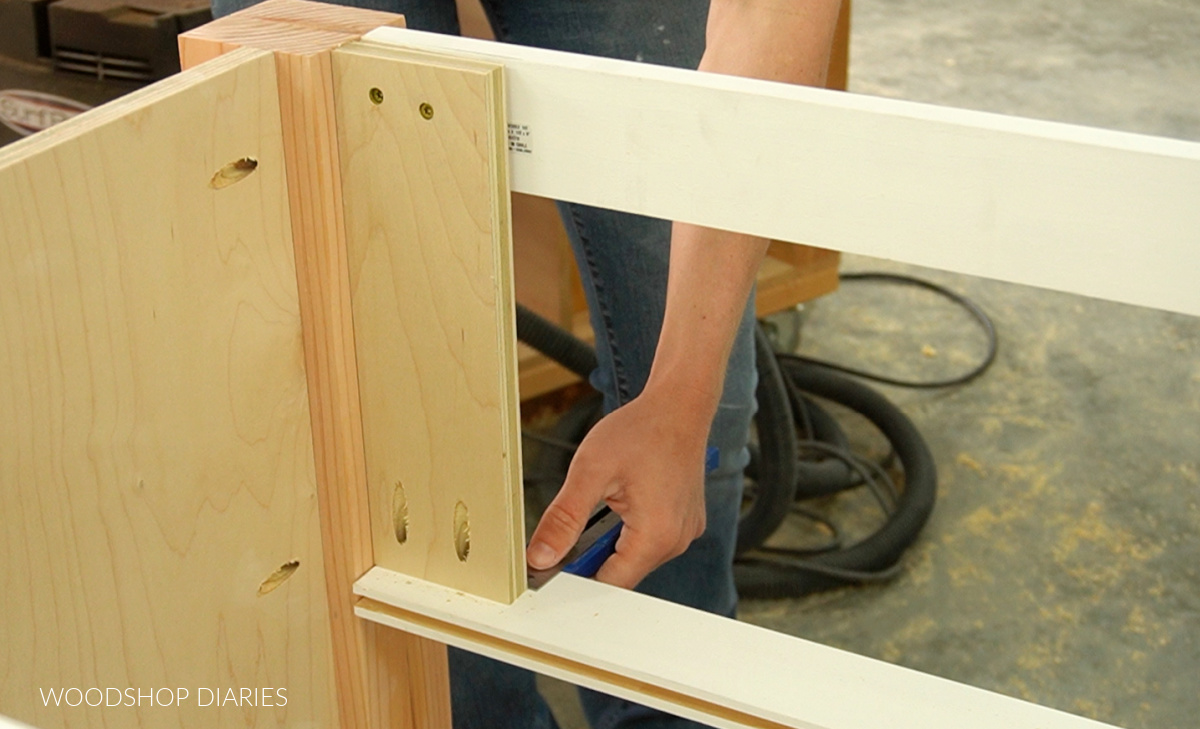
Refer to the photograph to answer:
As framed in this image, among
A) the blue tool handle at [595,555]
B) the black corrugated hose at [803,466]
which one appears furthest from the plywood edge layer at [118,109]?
the black corrugated hose at [803,466]

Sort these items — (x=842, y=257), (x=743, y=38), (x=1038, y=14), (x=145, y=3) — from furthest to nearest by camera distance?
(x=1038, y=14) < (x=842, y=257) < (x=145, y=3) < (x=743, y=38)

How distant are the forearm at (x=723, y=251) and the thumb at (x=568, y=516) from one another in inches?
3.2

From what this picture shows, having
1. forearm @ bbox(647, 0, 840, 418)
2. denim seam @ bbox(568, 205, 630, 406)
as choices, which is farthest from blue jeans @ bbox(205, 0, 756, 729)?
forearm @ bbox(647, 0, 840, 418)

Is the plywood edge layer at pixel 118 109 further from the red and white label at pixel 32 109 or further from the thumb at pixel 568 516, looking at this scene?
the red and white label at pixel 32 109

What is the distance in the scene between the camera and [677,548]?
33.6 inches

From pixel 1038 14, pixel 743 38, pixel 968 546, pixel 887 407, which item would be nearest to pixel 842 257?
Result: pixel 887 407

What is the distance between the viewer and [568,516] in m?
0.81

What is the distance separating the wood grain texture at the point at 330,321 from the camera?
2.19 feet

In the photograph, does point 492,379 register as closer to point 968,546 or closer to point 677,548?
point 677,548

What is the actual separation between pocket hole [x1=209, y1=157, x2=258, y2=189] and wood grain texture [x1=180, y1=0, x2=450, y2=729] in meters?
0.03

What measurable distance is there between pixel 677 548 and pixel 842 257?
1684mm

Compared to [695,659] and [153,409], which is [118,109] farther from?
[695,659]

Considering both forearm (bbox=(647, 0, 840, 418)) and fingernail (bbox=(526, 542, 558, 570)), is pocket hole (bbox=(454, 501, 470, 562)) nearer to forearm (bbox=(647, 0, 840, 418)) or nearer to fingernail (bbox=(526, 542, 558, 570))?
fingernail (bbox=(526, 542, 558, 570))

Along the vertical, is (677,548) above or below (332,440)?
below
